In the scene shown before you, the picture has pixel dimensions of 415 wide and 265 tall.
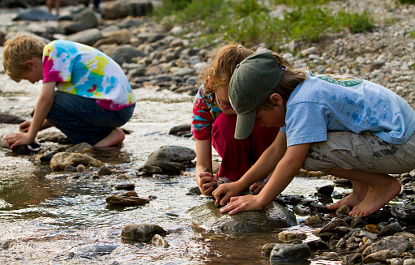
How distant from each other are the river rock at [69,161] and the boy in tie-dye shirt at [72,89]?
0.67 meters

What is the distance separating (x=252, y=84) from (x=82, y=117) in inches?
108

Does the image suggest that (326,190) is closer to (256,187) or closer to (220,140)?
(256,187)

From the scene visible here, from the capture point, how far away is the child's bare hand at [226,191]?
3115 millimetres

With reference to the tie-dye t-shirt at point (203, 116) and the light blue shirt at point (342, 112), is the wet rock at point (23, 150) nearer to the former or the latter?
the tie-dye t-shirt at point (203, 116)

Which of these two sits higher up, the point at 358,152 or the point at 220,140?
the point at 358,152

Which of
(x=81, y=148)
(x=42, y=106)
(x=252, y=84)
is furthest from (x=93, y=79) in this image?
(x=252, y=84)

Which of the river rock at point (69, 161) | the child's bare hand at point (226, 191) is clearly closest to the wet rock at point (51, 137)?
the river rock at point (69, 161)

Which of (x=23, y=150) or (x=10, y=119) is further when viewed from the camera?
(x=10, y=119)

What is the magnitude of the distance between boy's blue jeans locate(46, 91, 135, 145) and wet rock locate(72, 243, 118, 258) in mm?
2532

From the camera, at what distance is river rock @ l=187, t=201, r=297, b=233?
286cm

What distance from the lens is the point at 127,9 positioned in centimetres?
1761

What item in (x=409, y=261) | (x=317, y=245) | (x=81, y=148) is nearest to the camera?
(x=409, y=261)

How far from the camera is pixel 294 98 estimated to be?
264cm

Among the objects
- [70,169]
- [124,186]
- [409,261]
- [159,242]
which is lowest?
[70,169]
